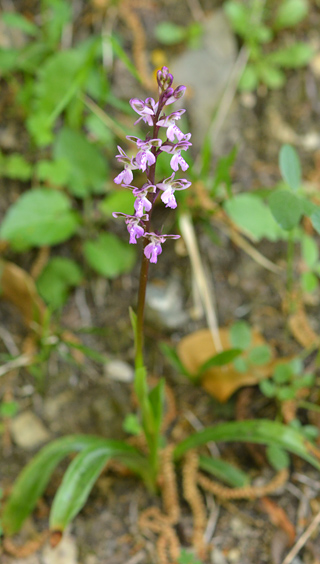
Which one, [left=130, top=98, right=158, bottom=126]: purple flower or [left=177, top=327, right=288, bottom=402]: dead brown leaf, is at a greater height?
[left=130, top=98, right=158, bottom=126]: purple flower

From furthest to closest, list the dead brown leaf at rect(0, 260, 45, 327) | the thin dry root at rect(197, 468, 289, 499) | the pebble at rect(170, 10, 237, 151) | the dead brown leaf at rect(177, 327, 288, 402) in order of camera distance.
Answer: the pebble at rect(170, 10, 237, 151)
the dead brown leaf at rect(0, 260, 45, 327)
the dead brown leaf at rect(177, 327, 288, 402)
the thin dry root at rect(197, 468, 289, 499)

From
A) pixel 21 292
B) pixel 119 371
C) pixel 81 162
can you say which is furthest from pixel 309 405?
pixel 81 162

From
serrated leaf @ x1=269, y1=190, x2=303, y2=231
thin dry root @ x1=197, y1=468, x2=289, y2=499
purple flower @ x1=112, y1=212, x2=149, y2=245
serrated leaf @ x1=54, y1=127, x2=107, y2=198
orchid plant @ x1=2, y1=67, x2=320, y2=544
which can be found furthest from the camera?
serrated leaf @ x1=54, y1=127, x2=107, y2=198

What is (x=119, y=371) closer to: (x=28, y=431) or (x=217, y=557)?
(x=28, y=431)

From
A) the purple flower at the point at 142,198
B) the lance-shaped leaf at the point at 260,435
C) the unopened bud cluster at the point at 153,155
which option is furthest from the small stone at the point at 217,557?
the purple flower at the point at 142,198

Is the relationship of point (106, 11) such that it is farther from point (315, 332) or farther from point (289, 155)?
point (315, 332)

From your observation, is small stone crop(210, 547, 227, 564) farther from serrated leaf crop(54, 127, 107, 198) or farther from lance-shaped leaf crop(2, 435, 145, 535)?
serrated leaf crop(54, 127, 107, 198)

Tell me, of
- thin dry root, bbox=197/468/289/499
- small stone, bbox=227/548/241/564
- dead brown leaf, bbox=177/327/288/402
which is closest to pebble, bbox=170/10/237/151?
dead brown leaf, bbox=177/327/288/402

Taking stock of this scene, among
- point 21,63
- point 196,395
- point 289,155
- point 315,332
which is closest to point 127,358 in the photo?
point 196,395
